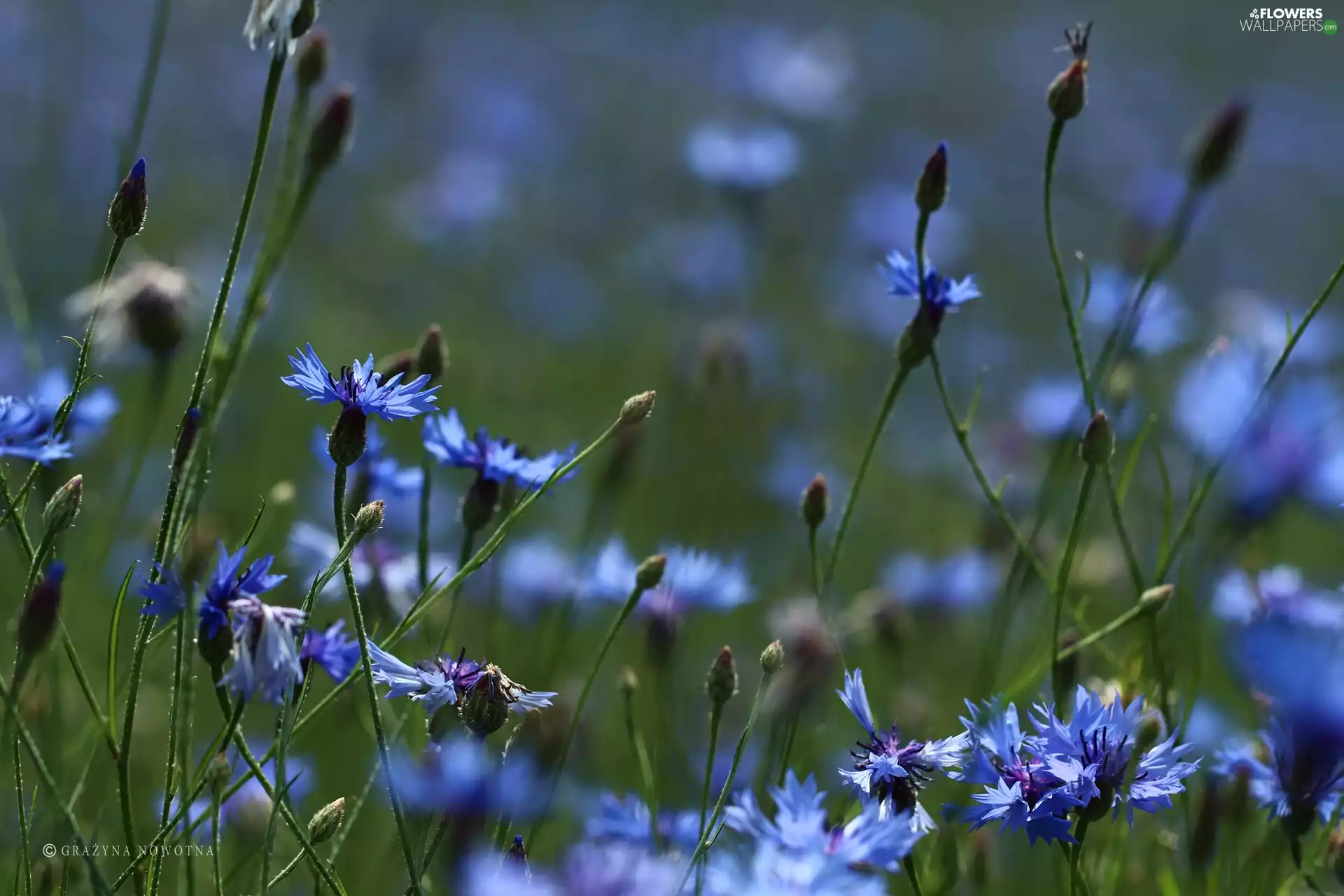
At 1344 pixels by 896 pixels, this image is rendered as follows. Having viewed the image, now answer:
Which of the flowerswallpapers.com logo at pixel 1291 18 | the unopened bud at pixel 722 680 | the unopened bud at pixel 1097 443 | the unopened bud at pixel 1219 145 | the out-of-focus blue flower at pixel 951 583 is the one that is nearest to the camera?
the unopened bud at pixel 722 680

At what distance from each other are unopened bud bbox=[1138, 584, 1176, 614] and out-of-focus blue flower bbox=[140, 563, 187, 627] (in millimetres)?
671

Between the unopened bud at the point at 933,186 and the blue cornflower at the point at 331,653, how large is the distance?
57 cm

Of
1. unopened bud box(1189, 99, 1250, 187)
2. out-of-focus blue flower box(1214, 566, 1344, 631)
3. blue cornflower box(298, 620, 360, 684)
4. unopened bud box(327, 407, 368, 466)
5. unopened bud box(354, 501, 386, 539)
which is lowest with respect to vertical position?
out-of-focus blue flower box(1214, 566, 1344, 631)

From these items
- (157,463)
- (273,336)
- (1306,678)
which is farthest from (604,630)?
(1306,678)

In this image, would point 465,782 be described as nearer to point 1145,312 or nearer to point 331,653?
point 331,653

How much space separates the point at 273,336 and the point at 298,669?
2.84 m

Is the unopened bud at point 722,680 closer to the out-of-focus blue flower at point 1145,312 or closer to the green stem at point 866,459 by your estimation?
the green stem at point 866,459

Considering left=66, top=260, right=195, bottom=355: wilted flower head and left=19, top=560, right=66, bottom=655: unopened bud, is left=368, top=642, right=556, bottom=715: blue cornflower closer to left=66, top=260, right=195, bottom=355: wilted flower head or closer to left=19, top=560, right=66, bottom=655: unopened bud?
left=19, top=560, right=66, bottom=655: unopened bud

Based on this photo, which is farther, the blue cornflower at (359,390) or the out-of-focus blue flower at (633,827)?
the out-of-focus blue flower at (633,827)

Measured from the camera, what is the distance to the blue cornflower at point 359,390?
0.84 metres

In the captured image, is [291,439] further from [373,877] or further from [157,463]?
[373,877]

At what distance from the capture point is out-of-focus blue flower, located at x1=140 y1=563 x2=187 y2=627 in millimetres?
745

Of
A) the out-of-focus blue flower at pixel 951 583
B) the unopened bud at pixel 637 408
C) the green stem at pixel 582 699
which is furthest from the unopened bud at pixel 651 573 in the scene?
the out-of-focus blue flower at pixel 951 583

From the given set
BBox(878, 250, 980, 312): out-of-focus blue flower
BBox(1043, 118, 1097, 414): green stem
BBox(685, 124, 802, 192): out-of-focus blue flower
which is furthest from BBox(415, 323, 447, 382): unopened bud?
BBox(685, 124, 802, 192): out-of-focus blue flower
